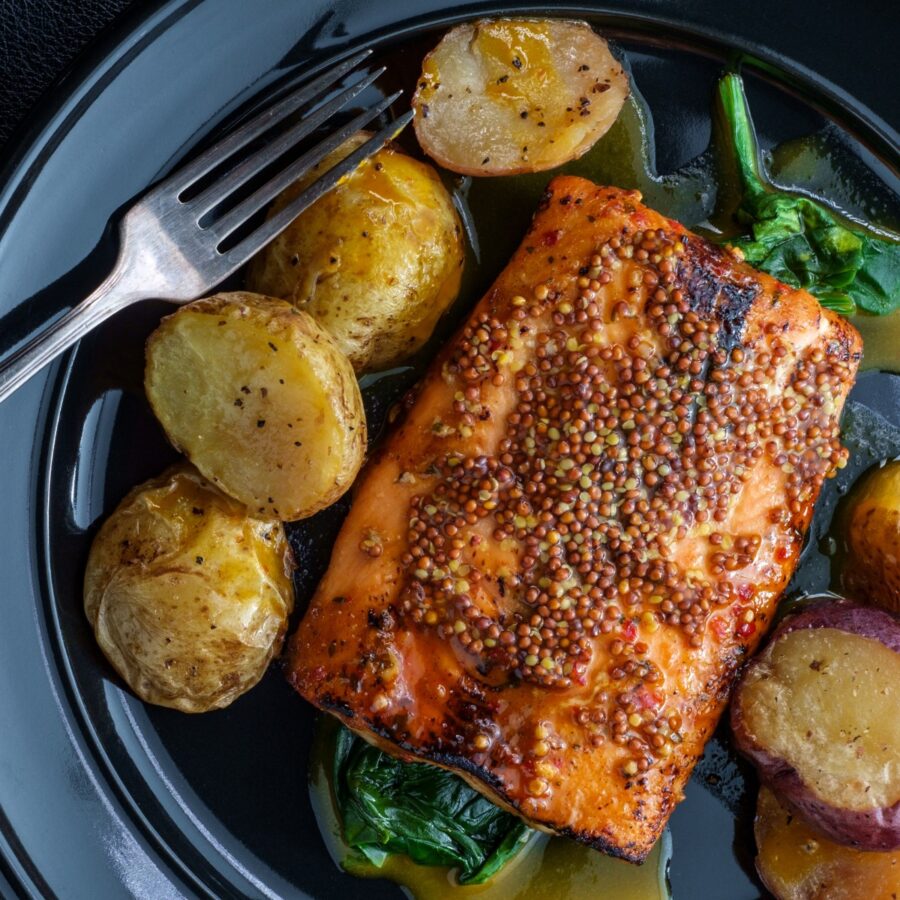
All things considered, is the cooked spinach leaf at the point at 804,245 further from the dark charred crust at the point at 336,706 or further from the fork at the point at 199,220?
the dark charred crust at the point at 336,706

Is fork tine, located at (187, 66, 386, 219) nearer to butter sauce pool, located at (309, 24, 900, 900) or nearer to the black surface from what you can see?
butter sauce pool, located at (309, 24, 900, 900)

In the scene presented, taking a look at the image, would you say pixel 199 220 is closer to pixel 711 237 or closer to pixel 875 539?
pixel 711 237

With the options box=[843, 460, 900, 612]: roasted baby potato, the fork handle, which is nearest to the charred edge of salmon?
box=[843, 460, 900, 612]: roasted baby potato

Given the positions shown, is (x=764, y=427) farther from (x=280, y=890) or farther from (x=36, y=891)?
(x=36, y=891)

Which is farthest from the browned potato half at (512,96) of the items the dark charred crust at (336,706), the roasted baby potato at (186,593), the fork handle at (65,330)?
the dark charred crust at (336,706)

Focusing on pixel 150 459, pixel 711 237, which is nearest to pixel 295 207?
pixel 150 459
